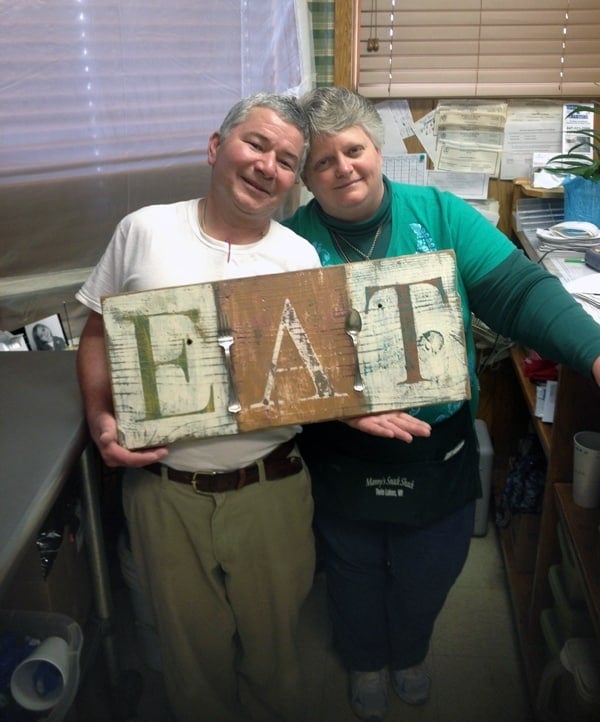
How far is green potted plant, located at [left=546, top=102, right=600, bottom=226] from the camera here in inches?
74.6

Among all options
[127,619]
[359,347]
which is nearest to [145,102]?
[359,347]

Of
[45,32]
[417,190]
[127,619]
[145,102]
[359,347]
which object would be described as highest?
[45,32]

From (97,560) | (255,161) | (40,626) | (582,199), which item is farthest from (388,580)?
(582,199)

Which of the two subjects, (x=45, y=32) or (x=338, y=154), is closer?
(x=338, y=154)

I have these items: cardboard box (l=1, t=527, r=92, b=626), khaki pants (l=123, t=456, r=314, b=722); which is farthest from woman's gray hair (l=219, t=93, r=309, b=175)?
cardboard box (l=1, t=527, r=92, b=626)

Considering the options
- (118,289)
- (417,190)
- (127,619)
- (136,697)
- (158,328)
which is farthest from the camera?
(127,619)

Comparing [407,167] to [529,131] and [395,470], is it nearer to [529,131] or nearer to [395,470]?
[529,131]

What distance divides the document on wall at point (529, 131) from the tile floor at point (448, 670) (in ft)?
4.44

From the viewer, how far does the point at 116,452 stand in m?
1.10

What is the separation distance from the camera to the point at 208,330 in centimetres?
108

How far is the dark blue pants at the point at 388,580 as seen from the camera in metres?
1.50

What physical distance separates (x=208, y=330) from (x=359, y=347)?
250 mm

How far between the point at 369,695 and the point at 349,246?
3.59ft

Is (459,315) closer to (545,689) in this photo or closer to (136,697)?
(545,689)
